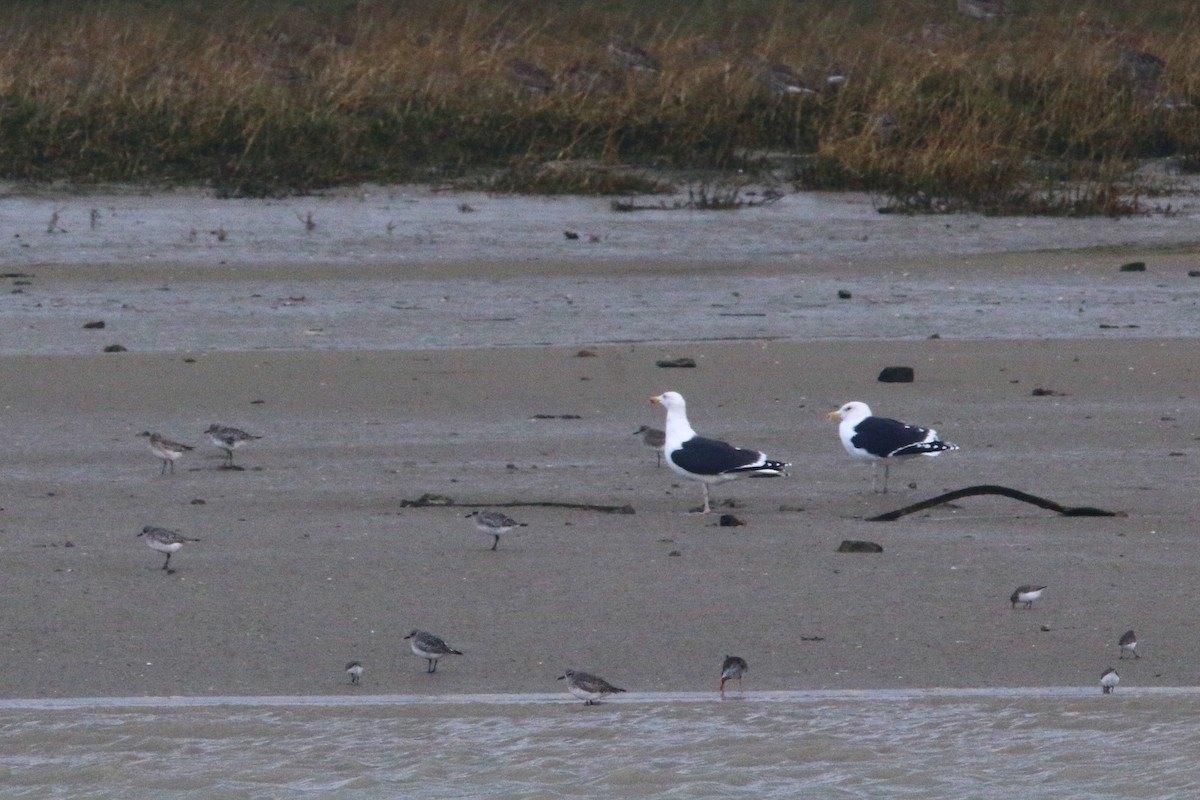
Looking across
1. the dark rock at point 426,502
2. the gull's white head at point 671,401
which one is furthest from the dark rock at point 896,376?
the dark rock at point 426,502

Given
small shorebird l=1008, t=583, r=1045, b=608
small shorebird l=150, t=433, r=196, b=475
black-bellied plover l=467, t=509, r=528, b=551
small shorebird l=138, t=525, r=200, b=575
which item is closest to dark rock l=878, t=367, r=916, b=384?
small shorebird l=150, t=433, r=196, b=475

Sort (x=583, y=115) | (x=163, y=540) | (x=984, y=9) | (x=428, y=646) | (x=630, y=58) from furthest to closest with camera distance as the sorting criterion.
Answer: (x=984, y=9) < (x=630, y=58) < (x=583, y=115) < (x=163, y=540) < (x=428, y=646)

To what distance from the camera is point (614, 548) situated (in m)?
7.52

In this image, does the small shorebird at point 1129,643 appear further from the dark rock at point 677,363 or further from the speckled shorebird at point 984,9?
the speckled shorebird at point 984,9

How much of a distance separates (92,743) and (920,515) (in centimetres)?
362

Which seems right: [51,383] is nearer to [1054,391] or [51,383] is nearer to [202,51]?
[1054,391]

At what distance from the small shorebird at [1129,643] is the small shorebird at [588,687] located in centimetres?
157

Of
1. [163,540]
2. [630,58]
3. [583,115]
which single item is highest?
[630,58]

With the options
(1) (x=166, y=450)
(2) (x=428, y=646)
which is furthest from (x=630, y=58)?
(2) (x=428, y=646)

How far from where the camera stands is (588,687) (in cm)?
585

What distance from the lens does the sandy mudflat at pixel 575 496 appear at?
20.9 feet

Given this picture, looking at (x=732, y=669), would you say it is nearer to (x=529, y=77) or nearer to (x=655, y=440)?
(x=655, y=440)

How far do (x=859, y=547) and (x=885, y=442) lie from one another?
1.31m

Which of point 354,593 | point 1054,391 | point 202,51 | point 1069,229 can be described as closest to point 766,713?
point 354,593
